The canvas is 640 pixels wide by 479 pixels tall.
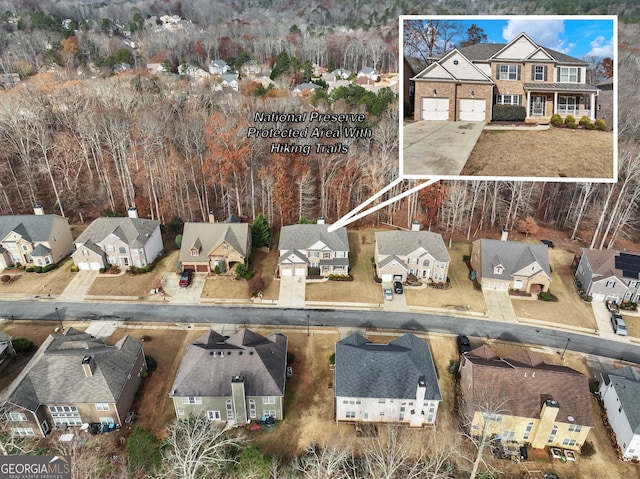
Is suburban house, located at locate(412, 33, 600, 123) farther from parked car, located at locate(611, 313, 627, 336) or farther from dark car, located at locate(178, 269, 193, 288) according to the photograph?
dark car, located at locate(178, 269, 193, 288)

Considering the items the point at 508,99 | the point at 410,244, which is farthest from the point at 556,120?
the point at 410,244

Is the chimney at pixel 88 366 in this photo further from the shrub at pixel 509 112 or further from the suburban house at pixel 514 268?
the suburban house at pixel 514 268

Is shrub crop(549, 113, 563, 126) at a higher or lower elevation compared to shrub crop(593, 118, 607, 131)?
higher

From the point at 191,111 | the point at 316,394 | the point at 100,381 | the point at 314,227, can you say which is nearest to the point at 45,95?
the point at 191,111

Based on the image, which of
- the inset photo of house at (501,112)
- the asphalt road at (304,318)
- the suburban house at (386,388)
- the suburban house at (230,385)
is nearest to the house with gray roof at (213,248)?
the asphalt road at (304,318)

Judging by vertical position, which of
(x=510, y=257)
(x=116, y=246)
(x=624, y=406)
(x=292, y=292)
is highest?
(x=116, y=246)

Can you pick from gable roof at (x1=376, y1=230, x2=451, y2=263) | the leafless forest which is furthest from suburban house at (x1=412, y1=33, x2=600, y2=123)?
the leafless forest

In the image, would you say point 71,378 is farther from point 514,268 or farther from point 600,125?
point 514,268
